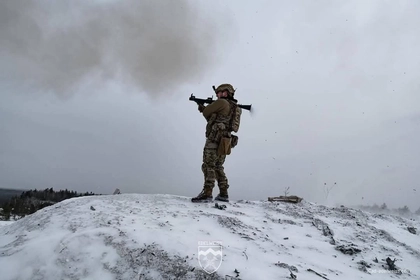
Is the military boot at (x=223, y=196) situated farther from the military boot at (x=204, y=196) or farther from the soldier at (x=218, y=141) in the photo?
the military boot at (x=204, y=196)

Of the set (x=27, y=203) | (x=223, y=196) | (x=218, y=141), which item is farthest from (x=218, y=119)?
(x=27, y=203)

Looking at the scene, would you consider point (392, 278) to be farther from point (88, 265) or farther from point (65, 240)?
point (65, 240)

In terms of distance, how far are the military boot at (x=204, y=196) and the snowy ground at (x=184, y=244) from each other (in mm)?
606

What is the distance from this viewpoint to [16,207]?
5719 cm

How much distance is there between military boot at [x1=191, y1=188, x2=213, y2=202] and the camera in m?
6.13

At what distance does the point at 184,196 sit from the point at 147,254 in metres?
4.03

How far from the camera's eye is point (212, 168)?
6.57 metres

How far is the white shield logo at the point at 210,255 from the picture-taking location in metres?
2.79

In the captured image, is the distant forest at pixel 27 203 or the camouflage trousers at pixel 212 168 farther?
the distant forest at pixel 27 203

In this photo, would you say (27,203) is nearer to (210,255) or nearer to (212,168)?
(212,168)

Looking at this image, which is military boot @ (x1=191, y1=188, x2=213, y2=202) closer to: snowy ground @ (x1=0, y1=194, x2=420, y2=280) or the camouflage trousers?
the camouflage trousers

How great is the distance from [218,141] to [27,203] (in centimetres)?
7783

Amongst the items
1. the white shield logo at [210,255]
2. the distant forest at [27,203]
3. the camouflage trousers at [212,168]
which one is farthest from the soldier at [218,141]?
the distant forest at [27,203]

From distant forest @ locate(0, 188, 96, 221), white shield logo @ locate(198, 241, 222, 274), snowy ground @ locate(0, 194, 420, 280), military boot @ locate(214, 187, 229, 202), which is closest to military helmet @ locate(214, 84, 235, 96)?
military boot @ locate(214, 187, 229, 202)
